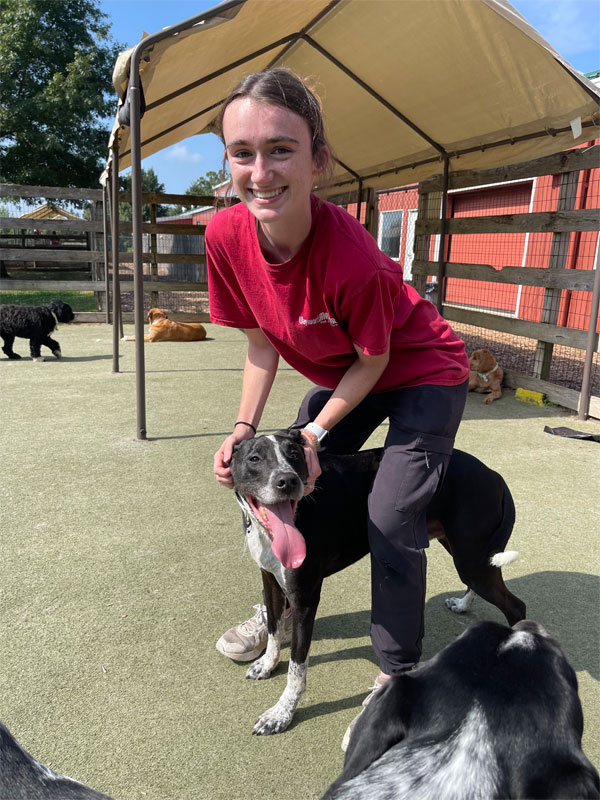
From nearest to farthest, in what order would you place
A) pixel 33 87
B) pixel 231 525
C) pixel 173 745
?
pixel 173 745 → pixel 231 525 → pixel 33 87

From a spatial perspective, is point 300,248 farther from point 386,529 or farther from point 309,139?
point 386,529

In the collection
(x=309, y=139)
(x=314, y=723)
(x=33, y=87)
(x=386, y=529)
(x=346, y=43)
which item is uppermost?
(x=33, y=87)

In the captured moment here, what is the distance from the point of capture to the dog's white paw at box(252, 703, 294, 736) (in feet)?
6.86

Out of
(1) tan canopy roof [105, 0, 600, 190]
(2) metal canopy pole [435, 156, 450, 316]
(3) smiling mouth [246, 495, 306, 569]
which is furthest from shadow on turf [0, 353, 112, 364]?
(3) smiling mouth [246, 495, 306, 569]

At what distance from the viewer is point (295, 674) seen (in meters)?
2.19

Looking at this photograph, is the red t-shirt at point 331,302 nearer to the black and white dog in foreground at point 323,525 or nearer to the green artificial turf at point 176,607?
the black and white dog in foreground at point 323,525

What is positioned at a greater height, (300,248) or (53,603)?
(300,248)

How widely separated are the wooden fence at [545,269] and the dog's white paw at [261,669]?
4.89m

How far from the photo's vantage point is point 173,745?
2014 millimetres

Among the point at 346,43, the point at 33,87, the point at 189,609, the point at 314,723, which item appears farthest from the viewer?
the point at 33,87

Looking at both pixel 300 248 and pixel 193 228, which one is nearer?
pixel 300 248

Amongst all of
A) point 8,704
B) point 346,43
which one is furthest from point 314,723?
point 346,43

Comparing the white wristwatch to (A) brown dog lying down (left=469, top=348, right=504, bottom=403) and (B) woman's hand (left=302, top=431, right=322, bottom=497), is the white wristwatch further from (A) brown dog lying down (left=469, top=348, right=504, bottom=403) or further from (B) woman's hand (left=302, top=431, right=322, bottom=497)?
(A) brown dog lying down (left=469, top=348, right=504, bottom=403)

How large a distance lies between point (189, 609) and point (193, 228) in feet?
32.0
